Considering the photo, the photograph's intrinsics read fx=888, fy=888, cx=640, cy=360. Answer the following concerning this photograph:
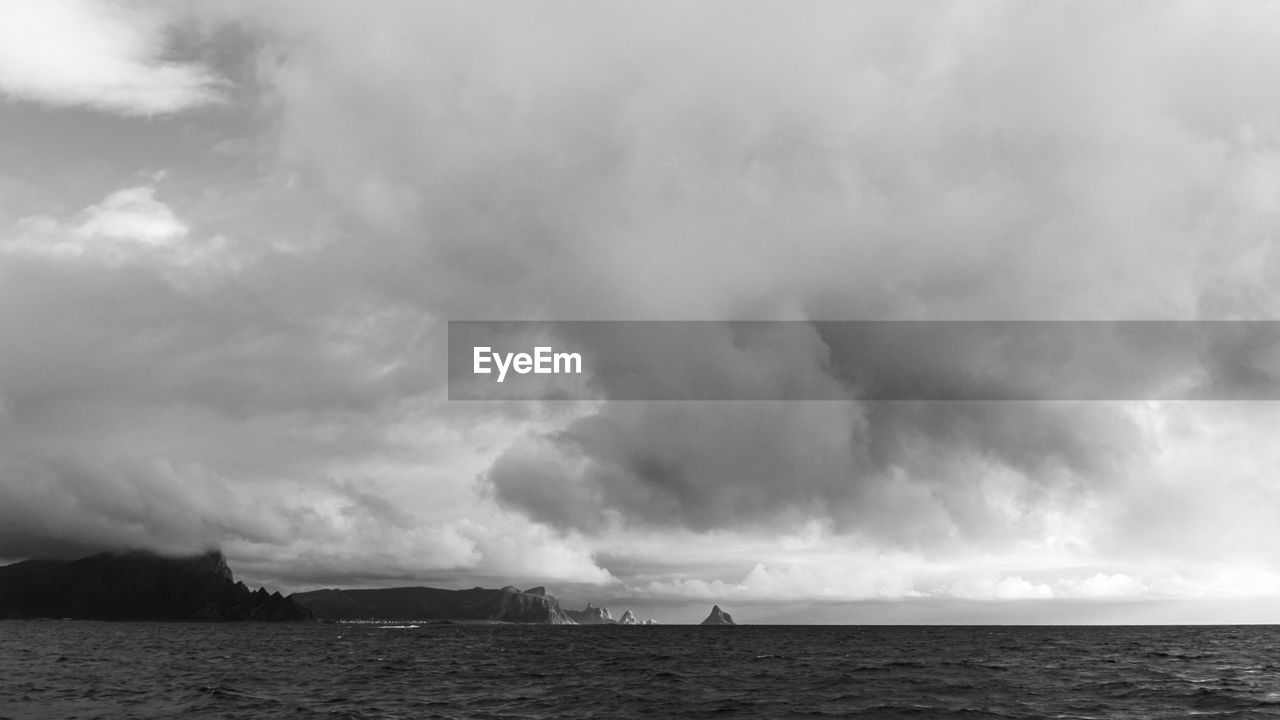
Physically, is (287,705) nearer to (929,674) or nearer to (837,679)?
(837,679)

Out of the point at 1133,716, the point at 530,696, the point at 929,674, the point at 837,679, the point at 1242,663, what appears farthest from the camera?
the point at 1242,663

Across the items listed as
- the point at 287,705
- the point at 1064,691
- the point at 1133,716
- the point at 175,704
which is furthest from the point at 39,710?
the point at 1064,691

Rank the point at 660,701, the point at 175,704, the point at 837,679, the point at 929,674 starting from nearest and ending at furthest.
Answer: the point at 175,704, the point at 660,701, the point at 837,679, the point at 929,674

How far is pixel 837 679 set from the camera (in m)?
76.1

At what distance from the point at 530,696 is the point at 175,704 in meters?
23.1

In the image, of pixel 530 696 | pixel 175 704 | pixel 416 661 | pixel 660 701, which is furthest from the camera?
pixel 416 661

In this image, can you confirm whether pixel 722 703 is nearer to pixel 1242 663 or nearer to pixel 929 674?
pixel 929 674

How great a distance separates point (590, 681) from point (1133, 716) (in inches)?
1689

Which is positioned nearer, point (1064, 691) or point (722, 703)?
point (722, 703)

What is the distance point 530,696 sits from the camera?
211 feet

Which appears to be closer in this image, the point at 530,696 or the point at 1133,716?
the point at 1133,716

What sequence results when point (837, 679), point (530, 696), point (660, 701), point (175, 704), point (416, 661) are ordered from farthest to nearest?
1. point (416, 661)
2. point (837, 679)
3. point (530, 696)
4. point (660, 701)
5. point (175, 704)

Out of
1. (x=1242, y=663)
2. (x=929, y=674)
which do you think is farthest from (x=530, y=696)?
(x=1242, y=663)

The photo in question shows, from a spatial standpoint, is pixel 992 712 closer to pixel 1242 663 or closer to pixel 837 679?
pixel 837 679
